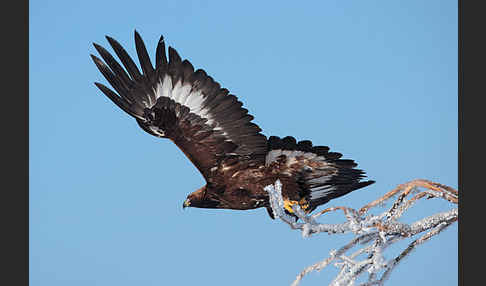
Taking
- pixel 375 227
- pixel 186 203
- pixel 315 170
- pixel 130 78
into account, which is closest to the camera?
pixel 375 227

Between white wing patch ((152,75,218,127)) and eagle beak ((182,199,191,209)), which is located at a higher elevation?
white wing patch ((152,75,218,127))

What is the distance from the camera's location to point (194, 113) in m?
3.97

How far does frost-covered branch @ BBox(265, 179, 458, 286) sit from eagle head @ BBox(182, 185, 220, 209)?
1682 mm

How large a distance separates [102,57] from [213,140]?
3.48 feet

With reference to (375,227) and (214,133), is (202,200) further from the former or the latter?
(375,227)

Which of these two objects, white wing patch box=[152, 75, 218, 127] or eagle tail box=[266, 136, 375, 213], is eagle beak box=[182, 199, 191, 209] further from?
eagle tail box=[266, 136, 375, 213]

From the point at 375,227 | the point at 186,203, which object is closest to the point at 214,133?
the point at 186,203

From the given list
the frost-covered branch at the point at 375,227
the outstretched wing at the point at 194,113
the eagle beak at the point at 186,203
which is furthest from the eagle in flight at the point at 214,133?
the frost-covered branch at the point at 375,227

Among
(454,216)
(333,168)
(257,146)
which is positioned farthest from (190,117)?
(454,216)

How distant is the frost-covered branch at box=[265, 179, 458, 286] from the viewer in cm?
236

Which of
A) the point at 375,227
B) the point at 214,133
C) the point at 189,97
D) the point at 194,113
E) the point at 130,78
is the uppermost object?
the point at 130,78

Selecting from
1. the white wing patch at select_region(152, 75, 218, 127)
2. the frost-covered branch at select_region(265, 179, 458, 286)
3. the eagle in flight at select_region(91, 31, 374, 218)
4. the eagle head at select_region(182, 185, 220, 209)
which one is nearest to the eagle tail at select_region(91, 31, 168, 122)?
the eagle in flight at select_region(91, 31, 374, 218)

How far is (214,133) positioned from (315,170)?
0.78 m

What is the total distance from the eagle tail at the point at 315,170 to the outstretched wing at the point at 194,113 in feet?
0.66
